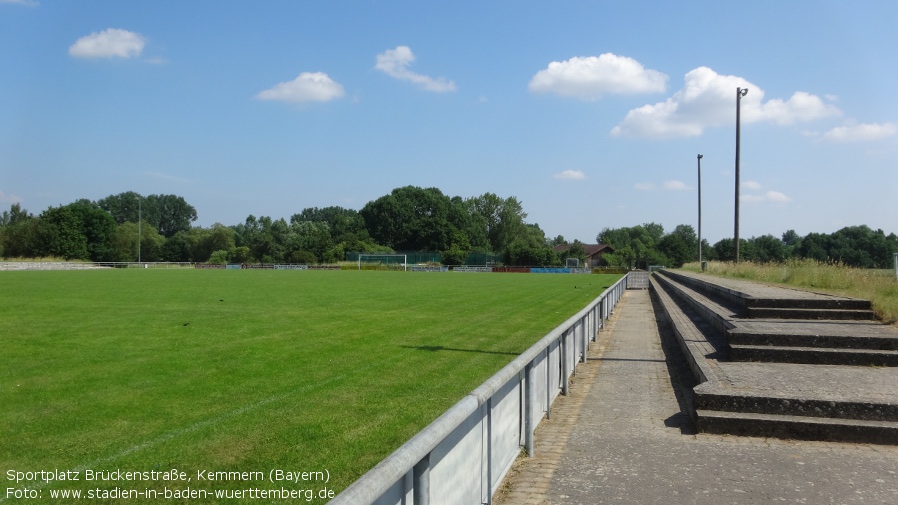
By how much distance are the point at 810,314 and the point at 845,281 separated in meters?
6.86

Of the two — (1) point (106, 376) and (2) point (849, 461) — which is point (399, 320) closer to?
(1) point (106, 376)

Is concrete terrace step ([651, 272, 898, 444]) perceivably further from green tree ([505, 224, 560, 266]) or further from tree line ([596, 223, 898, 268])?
green tree ([505, 224, 560, 266])

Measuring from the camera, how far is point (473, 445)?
399 cm

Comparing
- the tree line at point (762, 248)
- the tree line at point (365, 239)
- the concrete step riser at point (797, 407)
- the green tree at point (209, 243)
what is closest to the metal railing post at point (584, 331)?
the concrete step riser at point (797, 407)

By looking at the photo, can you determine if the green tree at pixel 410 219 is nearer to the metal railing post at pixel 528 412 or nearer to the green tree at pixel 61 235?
the green tree at pixel 61 235

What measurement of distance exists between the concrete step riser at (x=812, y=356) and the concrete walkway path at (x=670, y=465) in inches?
61.8

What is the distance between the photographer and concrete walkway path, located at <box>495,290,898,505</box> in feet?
15.5

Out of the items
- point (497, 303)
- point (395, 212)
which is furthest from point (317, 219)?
point (497, 303)

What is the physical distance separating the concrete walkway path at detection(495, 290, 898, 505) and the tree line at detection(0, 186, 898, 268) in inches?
3243

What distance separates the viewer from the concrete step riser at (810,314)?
11500 millimetres

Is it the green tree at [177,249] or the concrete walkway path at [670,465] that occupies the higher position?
the green tree at [177,249]

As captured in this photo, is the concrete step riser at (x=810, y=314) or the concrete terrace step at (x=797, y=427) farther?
the concrete step riser at (x=810, y=314)

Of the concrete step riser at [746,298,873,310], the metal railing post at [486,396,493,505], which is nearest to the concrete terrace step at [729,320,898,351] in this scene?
the concrete step riser at [746,298,873,310]

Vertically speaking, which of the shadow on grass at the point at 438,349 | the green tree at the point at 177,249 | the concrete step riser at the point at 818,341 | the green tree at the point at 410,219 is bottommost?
the shadow on grass at the point at 438,349
